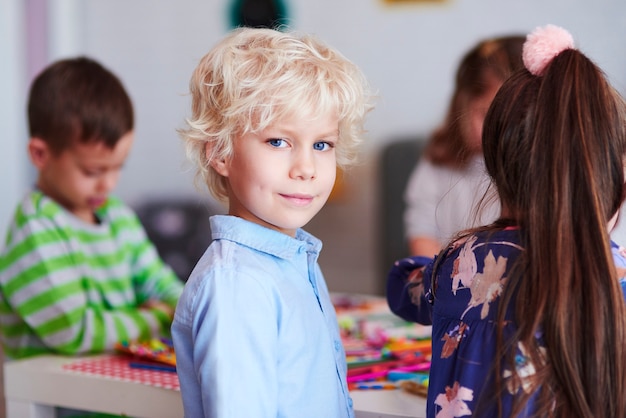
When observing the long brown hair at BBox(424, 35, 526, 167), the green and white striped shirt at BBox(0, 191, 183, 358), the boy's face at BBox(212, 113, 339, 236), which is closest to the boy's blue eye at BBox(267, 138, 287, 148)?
the boy's face at BBox(212, 113, 339, 236)

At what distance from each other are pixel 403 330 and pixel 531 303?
59 centimetres

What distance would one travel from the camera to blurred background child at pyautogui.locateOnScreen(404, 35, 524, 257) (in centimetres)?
170

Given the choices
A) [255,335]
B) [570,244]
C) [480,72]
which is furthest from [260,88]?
[480,72]

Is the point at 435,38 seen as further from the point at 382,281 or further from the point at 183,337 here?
the point at 183,337

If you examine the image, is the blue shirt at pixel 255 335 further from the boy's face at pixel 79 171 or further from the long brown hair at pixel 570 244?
the boy's face at pixel 79 171

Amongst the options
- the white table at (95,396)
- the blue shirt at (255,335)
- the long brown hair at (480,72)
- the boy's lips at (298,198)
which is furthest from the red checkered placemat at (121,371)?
the long brown hair at (480,72)

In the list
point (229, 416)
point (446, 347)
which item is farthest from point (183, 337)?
point (446, 347)

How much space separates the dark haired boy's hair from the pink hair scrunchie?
936 millimetres

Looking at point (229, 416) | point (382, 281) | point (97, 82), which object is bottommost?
point (382, 281)

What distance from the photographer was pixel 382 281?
2.72m

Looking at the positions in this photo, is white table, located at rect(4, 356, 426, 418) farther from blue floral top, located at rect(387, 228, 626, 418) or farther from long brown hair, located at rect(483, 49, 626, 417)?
long brown hair, located at rect(483, 49, 626, 417)

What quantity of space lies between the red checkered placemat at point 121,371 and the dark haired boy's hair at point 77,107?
1.52ft

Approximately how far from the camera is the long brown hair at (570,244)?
0.82 metres

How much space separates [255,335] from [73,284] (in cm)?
70
